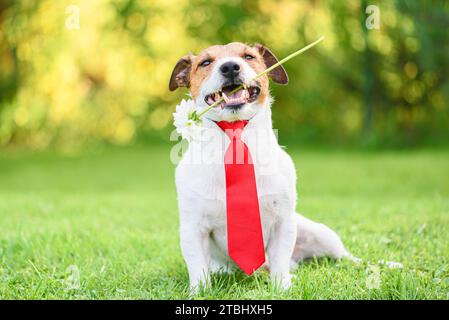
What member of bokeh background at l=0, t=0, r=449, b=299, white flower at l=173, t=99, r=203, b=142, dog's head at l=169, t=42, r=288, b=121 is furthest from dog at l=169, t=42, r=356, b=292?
bokeh background at l=0, t=0, r=449, b=299

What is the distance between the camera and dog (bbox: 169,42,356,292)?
3422mm

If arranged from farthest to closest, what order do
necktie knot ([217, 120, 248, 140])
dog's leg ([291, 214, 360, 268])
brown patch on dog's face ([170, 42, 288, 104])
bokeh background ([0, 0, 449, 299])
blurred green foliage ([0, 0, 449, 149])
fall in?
blurred green foliage ([0, 0, 449, 149]) → bokeh background ([0, 0, 449, 299]) → dog's leg ([291, 214, 360, 268]) → brown patch on dog's face ([170, 42, 288, 104]) → necktie knot ([217, 120, 248, 140])

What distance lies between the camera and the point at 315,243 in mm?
4082

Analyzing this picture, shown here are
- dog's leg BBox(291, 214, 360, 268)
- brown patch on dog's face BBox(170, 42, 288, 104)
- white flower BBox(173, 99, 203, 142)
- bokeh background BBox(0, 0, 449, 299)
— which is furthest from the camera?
bokeh background BBox(0, 0, 449, 299)

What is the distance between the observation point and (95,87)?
15.1 m

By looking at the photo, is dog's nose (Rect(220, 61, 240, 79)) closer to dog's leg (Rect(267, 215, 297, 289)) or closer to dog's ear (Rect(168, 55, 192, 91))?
dog's ear (Rect(168, 55, 192, 91))

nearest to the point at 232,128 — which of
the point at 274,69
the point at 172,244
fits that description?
the point at 274,69

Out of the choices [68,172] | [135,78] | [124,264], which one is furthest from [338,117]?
[124,264]

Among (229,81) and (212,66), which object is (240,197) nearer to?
(229,81)

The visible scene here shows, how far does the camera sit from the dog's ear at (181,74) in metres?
3.88

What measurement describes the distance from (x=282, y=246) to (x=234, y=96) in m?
0.91

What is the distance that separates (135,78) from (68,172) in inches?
167

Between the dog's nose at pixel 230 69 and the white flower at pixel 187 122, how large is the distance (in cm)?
27

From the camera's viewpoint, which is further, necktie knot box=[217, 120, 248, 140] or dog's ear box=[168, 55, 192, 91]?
dog's ear box=[168, 55, 192, 91]
